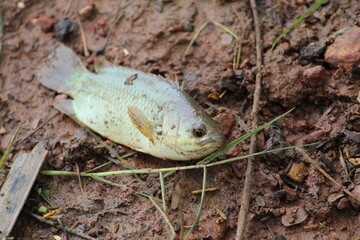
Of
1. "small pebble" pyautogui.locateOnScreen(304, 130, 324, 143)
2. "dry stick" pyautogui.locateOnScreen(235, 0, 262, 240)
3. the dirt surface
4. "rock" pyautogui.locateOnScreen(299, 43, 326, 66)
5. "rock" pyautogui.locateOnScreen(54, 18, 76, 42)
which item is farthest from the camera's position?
"rock" pyautogui.locateOnScreen(54, 18, 76, 42)

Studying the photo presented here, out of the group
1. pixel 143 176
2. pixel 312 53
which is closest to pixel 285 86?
pixel 312 53

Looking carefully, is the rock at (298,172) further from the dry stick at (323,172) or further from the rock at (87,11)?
the rock at (87,11)

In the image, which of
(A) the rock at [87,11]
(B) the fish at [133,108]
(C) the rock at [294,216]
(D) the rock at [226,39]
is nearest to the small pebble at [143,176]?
(B) the fish at [133,108]

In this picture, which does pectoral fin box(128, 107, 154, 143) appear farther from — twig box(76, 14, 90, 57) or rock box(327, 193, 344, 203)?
rock box(327, 193, 344, 203)

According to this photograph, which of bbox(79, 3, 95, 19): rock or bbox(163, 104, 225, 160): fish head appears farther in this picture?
bbox(79, 3, 95, 19): rock

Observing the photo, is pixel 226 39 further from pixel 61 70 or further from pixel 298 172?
pixel 61 70

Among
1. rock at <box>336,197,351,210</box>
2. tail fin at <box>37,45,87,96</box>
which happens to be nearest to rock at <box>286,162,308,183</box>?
rock at <box>336,197,351,210</box>

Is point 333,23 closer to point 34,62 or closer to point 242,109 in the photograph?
point 242,109

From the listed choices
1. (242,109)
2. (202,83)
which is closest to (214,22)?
(202,83)
